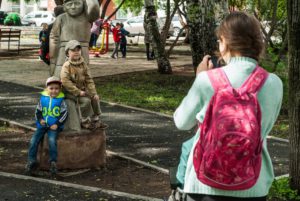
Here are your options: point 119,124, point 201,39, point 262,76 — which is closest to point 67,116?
point 119,124

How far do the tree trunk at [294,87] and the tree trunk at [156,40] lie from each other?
527 inches

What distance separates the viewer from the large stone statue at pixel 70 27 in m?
8.56

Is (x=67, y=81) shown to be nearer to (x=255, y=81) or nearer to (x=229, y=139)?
(x=255, y=81)

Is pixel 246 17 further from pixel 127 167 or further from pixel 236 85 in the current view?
pixel 127 167

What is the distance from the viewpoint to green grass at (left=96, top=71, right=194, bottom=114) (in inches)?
560

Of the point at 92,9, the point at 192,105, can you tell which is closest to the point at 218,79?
the point at 192,105

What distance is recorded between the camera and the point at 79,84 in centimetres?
820

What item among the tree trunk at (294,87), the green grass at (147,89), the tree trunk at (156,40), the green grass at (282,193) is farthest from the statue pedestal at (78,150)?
the tree trunk at (156,40)

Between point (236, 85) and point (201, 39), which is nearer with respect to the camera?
point (236, 85)

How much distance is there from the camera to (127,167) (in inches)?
337

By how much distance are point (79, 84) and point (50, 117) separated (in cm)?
60

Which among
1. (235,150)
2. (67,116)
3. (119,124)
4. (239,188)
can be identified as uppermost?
(235,150)

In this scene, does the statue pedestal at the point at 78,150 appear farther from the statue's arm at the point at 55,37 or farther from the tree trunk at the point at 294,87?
the tree trunk at the point at 294,87

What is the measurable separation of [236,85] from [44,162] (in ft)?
18.2
